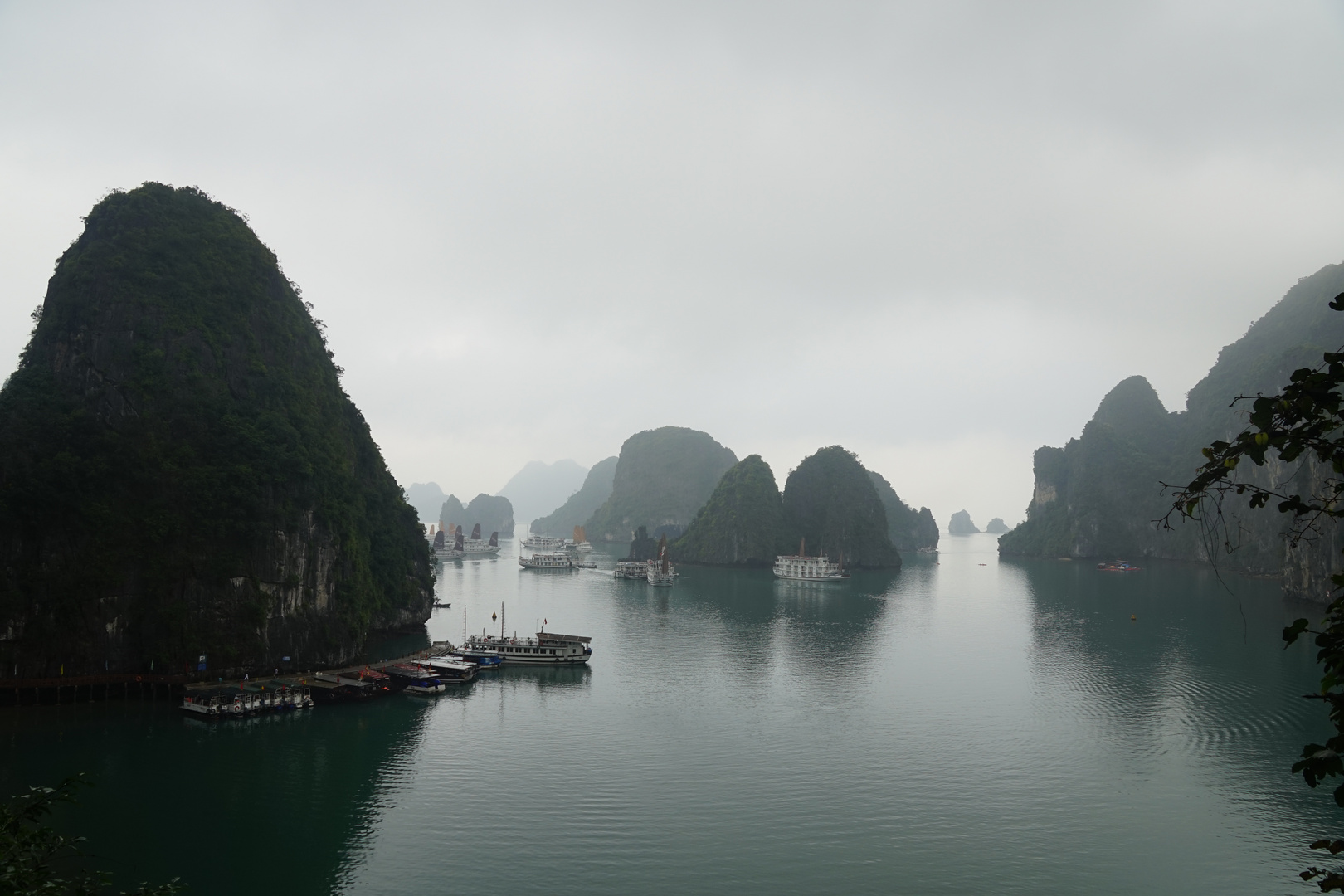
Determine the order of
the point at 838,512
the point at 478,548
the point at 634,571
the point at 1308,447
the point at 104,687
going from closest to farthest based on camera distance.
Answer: the point at 1308,447 < the point at 104,687 < the point at 634,571 < the point at 838,512 < the point at 478,548

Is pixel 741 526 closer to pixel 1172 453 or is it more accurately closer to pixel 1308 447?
pixel 1172 453

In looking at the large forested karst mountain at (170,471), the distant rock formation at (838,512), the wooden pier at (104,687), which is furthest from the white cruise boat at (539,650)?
the distant rock formation at (838,512)

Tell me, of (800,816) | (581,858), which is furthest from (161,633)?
(800,816)

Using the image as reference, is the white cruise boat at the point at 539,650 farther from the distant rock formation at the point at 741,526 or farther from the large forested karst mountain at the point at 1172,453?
the large forested karst mountain at the point at 1172,453

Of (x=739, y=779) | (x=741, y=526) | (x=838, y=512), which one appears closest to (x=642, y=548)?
(x=741, y=526)

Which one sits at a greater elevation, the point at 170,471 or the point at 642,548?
the point at 170,471

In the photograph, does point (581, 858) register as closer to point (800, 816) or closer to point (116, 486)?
point (800, 816)

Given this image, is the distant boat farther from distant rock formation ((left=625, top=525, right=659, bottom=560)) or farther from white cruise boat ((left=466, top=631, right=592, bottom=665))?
white cruise boat ((left=466, top=631, right=592, bottom=665))
